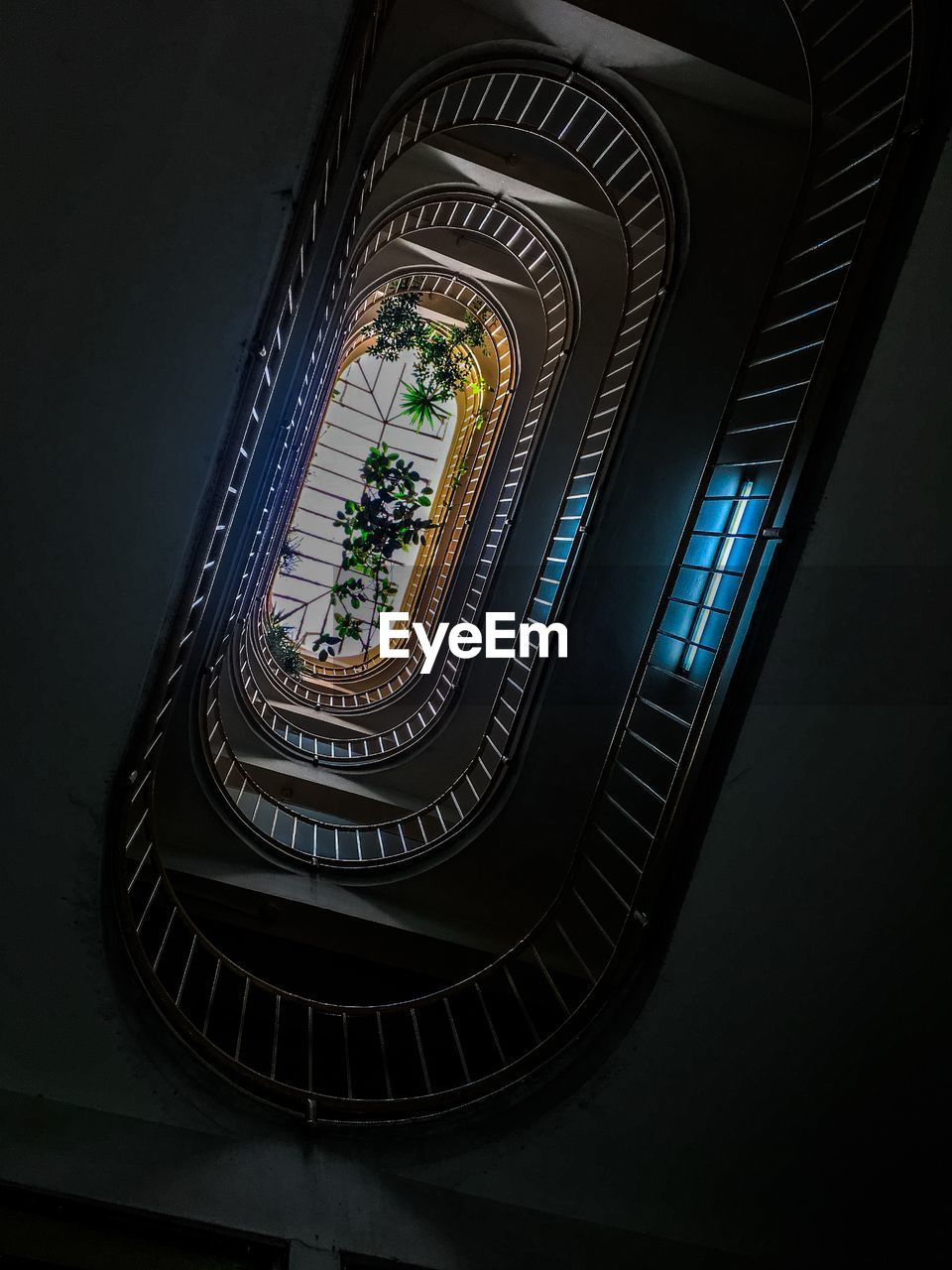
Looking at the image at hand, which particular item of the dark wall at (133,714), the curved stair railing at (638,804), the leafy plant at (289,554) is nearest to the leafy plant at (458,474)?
the leafy plant at (289,554)

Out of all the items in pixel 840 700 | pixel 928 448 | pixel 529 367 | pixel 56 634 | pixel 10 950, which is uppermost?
pixel 529 367

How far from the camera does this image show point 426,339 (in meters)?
12.9

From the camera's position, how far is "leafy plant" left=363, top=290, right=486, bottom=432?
12.2m

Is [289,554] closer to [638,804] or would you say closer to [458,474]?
[458,474]

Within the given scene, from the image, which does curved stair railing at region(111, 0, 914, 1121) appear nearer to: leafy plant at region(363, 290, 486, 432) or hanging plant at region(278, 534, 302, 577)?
leafy plant at region(363, 290, 486, 432)

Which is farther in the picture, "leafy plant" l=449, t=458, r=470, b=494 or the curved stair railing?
"leafy plant" l=449, t=458, r=470, b=494

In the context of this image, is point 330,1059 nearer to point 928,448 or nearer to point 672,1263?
point 672,1263

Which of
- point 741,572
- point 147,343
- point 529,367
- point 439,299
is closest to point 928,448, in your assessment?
point 741,572

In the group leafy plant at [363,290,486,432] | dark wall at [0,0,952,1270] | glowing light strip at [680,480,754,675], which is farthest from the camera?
leafy plant at [363,290,486,432]

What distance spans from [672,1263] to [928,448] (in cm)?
436

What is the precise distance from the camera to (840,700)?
4.35 meters

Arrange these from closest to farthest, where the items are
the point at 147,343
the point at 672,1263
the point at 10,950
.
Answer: the point at 147,343 < the point at 10,950 < the point at 672,1263

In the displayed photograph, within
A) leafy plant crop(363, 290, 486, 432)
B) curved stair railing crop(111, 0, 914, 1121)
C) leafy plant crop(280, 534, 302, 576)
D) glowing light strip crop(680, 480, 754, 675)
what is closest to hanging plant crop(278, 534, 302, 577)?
leafy plant crop(280, 534, 302, 576)

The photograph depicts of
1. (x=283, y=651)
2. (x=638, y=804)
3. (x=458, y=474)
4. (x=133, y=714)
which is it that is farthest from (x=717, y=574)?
(x=283, y=651)
